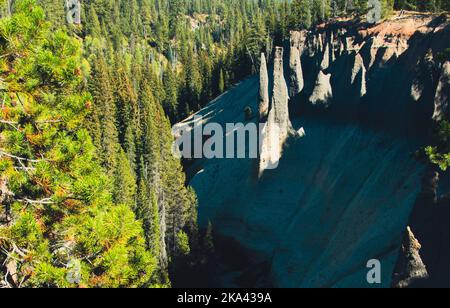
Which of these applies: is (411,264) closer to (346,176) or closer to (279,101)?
(346,176)

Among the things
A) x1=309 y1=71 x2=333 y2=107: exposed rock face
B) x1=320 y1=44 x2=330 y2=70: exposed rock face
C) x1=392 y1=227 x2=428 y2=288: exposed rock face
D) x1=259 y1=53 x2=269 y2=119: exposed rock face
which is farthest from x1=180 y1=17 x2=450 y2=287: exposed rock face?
x1=259 y1=53 x2=269 y2=119: exposed rock face

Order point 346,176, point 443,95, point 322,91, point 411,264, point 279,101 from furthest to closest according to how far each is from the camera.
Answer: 1. point 322,91
2. point 279,101
3. point 346,176
4. point 443,95
5. point 411,264

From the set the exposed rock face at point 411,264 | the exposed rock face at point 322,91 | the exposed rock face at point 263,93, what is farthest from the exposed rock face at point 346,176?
the exposed rock face at point 263,93

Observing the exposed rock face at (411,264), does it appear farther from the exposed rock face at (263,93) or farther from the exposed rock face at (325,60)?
the exposed rock face at (325,60)

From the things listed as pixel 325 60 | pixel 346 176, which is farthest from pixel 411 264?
pixel 325 60

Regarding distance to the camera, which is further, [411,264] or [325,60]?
[325,60]

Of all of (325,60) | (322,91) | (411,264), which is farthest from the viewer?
(325,60)
